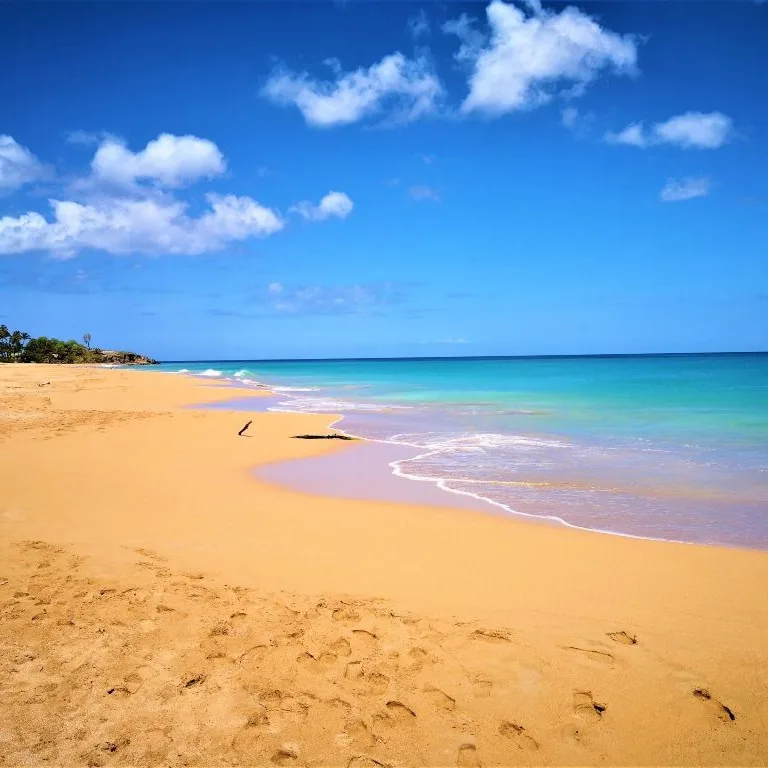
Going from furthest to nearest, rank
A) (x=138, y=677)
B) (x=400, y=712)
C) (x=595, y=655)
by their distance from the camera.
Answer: (x=595, y=655) < (x=138, y=677) < (x=400, y=712)

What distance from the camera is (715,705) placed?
3.37m

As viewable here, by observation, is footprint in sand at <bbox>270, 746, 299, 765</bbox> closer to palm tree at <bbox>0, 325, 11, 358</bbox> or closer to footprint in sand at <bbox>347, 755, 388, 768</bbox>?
footprint in sand at <bbox>347, 755, 388, 768</bbox>

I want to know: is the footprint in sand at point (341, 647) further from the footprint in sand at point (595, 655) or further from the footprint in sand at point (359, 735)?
the footprint in sand at point (595, 655)

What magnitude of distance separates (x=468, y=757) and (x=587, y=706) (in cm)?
93

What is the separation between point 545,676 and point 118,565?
13.9 feet

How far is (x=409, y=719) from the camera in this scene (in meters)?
3.20

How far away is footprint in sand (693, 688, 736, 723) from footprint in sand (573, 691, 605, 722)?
689 millimetres

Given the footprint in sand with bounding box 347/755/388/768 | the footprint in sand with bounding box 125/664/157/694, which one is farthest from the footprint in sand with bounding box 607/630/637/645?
the footprint in sand with bounding box 125/664/157/694

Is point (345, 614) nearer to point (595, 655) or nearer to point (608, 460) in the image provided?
point (595, 655)

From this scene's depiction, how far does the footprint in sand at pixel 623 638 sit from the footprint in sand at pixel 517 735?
1370mm

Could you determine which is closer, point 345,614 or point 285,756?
point 285,756

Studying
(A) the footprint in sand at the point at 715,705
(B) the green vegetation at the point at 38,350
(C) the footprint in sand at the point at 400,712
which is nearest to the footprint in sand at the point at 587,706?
(A) the footprint in sand at the point at 715,705

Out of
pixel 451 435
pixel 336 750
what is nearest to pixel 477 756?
pixel 336 750

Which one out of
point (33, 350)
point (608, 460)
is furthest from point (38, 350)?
point (608, 460)
